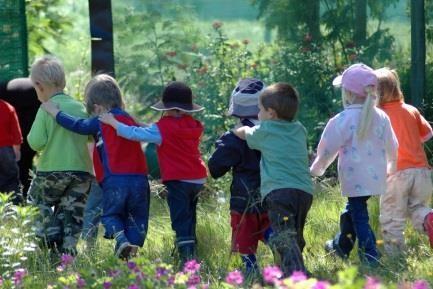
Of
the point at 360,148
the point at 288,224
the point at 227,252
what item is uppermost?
the point at 360,148

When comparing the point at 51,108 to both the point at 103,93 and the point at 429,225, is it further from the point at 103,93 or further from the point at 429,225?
the point at 429,225

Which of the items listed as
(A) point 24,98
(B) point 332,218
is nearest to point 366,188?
(B) point 332,218

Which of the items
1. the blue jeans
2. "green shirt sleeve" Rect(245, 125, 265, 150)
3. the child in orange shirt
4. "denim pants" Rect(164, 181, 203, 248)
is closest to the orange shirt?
the child in orange shirt

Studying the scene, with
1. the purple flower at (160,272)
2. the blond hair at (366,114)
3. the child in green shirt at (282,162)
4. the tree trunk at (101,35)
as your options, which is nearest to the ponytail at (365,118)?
the blond hair at (366,114)

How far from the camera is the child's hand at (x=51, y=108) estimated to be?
23.2 feet

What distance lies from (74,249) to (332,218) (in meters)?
1.85

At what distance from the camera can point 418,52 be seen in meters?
9.52

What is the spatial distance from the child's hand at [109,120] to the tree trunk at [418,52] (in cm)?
351

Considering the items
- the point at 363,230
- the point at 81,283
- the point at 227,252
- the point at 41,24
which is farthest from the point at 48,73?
the point at 41,24

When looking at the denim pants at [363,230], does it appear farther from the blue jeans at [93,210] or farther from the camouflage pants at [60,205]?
the camouflage pants at [60,205]

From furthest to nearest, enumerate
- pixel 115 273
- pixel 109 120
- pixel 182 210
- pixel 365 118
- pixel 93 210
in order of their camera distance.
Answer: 1. pixel 93 210
2. pixel 182 210
3. pixel 109 120
4. pixel 365 118
5. pixel 115 273

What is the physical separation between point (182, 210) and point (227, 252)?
1.31 ft

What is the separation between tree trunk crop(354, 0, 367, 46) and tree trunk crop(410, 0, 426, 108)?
2.29 ft

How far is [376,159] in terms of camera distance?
6629 mm
